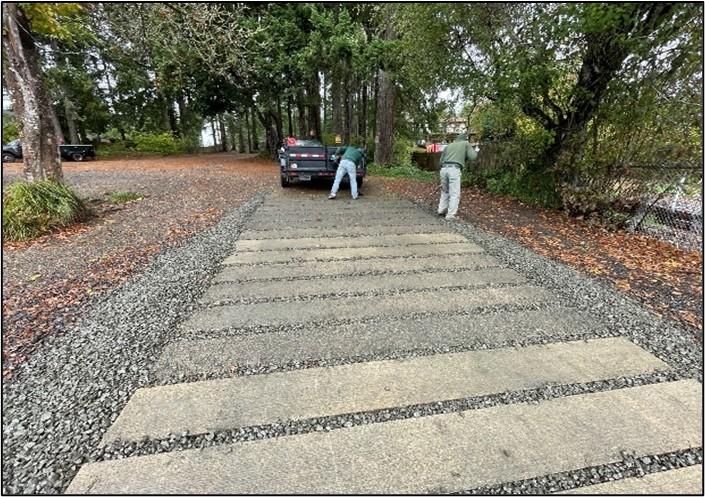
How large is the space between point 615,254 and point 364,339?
144 inches

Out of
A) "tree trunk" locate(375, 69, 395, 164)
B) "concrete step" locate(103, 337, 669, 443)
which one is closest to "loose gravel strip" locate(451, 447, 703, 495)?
"concrete step" locate(103, 337, 669, 443)

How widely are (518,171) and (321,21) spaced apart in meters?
8.04

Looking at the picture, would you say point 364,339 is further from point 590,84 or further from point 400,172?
point 400,172

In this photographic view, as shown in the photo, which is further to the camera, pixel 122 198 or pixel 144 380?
pixel 122 198

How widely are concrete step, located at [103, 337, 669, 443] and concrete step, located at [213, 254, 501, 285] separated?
155cm

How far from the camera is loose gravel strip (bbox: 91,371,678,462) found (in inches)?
62.6

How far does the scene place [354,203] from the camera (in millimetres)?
7211

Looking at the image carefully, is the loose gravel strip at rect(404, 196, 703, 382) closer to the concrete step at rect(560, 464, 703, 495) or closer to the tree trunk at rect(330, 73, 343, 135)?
the concrete step at rect(560, 464, 703, 495)

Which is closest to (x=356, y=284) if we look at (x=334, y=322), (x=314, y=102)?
(x=334, y=322)

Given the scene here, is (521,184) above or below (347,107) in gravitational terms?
below

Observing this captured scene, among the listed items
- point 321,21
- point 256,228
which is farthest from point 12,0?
point 321,21

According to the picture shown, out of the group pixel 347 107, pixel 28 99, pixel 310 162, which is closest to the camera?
pixel 28 99

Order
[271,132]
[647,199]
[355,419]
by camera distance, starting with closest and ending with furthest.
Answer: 1. [355,419]
2. [647,199]
3. [271,132]

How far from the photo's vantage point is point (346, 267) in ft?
12.4
